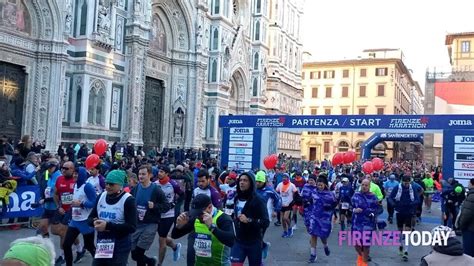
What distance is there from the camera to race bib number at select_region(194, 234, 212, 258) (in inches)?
230

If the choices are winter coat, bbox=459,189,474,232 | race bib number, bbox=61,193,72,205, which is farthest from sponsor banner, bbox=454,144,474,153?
race bib number, bbox=61,193,72,205

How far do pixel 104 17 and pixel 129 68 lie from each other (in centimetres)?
369

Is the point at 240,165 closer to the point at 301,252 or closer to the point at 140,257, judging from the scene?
the point at 301,252

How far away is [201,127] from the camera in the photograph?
36094 mm

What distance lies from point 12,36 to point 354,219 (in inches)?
739

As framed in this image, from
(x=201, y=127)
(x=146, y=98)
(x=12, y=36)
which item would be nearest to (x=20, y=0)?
(x=12, y=36)

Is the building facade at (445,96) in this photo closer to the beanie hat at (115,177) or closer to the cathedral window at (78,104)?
the cathedral window at (78,104)

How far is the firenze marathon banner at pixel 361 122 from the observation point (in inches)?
724

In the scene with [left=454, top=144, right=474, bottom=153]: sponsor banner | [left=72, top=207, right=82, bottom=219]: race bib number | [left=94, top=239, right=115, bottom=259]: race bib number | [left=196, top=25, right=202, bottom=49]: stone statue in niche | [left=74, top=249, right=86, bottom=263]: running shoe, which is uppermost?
[left=196, top=25, right=202, bottom=49]: stone statue in niche

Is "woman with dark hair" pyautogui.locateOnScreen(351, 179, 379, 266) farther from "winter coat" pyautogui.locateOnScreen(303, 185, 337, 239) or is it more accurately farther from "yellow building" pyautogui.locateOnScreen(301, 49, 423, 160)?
"yellow building" pyautogui.locateOnScreen(301, 49, 423, 160)

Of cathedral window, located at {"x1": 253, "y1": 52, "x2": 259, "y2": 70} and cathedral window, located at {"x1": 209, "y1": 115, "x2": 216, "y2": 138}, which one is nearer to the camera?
cathedral window, located at {"x1": 209, "y1": 115, "x2": 216, "y2": 138}

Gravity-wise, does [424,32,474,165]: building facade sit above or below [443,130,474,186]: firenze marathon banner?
above

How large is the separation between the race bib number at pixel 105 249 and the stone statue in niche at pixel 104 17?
21.7 metres

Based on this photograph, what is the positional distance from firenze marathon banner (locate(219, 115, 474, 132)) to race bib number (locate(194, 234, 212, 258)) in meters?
14.6
